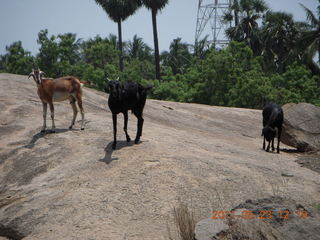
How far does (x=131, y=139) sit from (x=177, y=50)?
46983 mm

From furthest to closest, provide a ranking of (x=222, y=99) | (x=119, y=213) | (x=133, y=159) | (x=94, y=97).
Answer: (x=222, y=99) < (x=94, y=97) < (x=133, y=159) < (x=119, y=213)

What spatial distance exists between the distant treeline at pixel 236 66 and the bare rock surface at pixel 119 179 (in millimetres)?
19053

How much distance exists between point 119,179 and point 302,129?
345 inches

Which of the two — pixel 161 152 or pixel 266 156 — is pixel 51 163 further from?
pixel 266 156

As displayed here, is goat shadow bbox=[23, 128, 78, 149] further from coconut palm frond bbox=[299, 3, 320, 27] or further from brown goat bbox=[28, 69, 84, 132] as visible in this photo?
coconut palm frond bbox=[299, 3, 320, 27]

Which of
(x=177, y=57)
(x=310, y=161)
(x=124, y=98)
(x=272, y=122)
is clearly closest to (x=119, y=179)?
(x=124, y=98)

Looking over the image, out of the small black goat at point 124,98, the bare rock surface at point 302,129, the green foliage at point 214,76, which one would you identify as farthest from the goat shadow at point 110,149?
the green foliage at point 214,76

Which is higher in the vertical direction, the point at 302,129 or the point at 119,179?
the point at 302,129

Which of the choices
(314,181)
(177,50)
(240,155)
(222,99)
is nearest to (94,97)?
(240,155)

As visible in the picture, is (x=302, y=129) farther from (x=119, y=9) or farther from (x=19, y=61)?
(x=119, y=9)

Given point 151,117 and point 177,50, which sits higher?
point 177,50

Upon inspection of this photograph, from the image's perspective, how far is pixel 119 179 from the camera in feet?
27.4

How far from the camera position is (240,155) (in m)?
11.2

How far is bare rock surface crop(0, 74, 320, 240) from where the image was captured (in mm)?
6945
